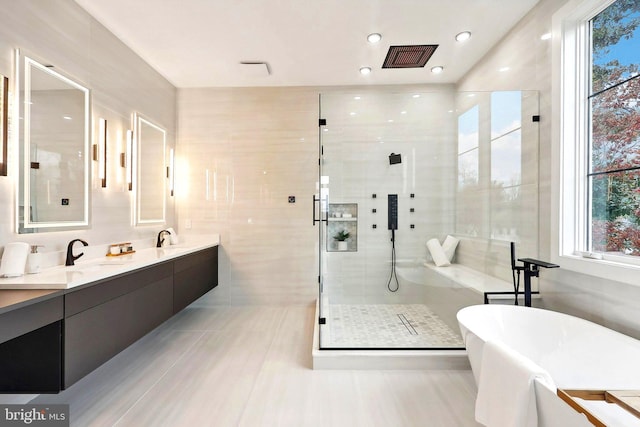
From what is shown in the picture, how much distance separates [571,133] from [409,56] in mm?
1644

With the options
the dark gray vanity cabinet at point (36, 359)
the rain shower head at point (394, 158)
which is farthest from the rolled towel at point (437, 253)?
the dark gray vanity cabinet at point (36, 359)

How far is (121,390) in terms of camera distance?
2.14 metres

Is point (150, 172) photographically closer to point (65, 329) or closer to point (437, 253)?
point (65, 329)

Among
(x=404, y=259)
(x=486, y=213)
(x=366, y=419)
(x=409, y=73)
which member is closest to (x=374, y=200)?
(x=404, y=259)

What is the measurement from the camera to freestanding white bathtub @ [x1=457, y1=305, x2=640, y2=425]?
159 cm

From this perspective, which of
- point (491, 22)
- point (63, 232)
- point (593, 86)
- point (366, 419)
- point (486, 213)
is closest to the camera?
point (366, 419)

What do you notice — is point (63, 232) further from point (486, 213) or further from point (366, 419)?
point (486, 213)

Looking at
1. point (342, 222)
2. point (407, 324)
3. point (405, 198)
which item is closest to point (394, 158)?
point (405, 198)

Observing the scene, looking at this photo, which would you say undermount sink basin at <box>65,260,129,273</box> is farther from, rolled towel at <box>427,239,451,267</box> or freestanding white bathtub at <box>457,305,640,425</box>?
rolled towel at <box>427,239,451,267</box>

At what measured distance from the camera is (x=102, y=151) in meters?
2.68

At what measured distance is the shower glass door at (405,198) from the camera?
276 centimetres

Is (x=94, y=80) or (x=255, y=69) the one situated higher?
(x=255, y=69)

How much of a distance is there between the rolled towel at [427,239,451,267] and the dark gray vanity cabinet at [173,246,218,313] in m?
2.35

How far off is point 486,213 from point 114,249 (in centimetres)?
331
